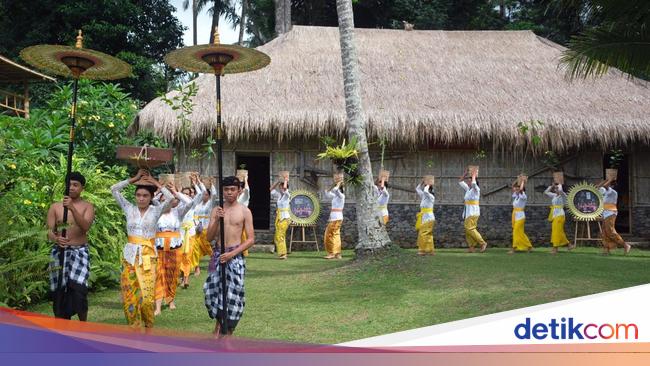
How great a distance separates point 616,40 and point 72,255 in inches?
277

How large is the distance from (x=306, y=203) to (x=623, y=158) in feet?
23.8

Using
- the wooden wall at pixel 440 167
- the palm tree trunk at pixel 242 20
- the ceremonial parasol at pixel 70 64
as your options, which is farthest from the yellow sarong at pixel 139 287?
the palm tree trunk at pixel 242 20

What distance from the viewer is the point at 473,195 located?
1239 cm

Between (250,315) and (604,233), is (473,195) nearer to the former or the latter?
(604,233)

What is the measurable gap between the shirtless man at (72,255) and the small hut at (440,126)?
7.60 m

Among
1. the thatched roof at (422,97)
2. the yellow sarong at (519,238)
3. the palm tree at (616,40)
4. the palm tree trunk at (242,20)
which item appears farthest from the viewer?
the palm tree trunk at (242,20)

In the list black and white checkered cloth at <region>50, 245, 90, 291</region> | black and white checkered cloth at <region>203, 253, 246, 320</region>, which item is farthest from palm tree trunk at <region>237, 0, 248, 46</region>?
black and white checkered cloth at <region>203, 253, 246, 320</region>

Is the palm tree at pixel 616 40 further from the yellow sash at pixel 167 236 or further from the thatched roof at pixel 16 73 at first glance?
the thatched roof at pixel 16 73

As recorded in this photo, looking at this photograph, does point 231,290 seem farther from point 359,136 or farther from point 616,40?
point 616,40

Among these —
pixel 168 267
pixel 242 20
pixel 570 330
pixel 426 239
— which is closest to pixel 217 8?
pixel 242 20

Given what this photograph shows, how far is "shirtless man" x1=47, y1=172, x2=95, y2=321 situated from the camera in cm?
554

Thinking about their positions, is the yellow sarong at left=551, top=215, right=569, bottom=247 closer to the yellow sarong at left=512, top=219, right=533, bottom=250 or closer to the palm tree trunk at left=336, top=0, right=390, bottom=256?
the yellow sarong at left=512, top=219, right=533, bottom=250

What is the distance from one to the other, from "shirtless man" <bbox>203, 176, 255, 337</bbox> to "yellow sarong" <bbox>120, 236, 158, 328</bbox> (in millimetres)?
504

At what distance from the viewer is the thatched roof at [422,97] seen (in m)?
13.3
